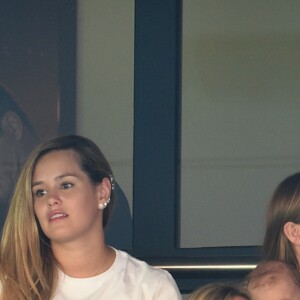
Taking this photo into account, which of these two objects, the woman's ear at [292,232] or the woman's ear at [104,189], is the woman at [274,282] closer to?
the woman's ear at [292,232]

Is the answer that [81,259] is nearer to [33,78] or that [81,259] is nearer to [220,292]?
[220,292]

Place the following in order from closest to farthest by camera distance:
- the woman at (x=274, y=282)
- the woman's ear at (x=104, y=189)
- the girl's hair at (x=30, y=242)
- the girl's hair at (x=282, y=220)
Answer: the woman at (x=274, y=282) < the girl's hair at (x=30, y=242) < the woman's ear at (x=104, y=189) < the girl's hair at (x=282, y=220)

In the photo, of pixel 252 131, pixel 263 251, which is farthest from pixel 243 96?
pixel 263 251

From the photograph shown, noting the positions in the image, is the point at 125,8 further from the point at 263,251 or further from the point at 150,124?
the point at 263,251

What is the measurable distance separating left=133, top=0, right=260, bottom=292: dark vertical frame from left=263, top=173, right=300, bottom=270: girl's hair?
0.81m

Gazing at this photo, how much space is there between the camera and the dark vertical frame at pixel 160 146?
6.14m

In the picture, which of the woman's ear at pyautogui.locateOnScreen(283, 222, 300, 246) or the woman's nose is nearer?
the woman's nose

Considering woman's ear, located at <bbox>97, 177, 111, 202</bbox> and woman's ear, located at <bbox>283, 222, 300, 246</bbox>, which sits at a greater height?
woman's ear, located at <bbox>97, 177, 111, 202</bbox>

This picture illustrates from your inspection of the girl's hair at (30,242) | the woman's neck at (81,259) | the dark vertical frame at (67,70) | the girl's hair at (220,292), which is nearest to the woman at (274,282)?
the girl's hair at (220,292)

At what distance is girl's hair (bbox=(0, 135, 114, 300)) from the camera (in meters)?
5.03

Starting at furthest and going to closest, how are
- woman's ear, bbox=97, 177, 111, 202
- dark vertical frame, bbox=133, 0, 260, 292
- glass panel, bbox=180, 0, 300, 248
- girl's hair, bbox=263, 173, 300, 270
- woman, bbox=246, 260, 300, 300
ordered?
glass panel, bbox=180, 0, 300, 248 < dark vertical frame, bbox=133, 0, 260, 292 < girl's hair, bbox=263, 173, 300, 270 < woman's ear, bbox=97, 177, 111, 202 < woman, bbox=246, 260, 300, 300

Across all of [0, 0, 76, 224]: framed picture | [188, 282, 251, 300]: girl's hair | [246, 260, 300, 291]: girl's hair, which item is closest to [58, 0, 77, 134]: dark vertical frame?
[0, 0, 76, 224]: framed picture

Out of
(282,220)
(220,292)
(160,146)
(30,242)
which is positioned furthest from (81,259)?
(160,146)

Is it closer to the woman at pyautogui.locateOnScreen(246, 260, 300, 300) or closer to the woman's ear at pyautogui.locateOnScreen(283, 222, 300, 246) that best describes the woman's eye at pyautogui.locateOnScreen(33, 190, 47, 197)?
the woman at pyautogui.locateOnScreen(246, 260, 300, 300)
